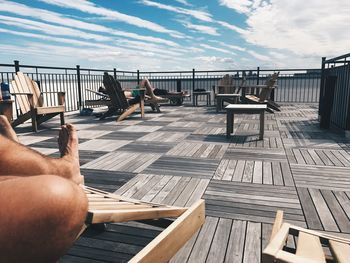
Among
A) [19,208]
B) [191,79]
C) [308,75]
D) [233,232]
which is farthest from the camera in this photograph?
[191,79]

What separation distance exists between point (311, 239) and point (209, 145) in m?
3.33

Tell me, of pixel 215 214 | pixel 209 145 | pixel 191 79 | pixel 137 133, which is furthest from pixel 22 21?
pixel 215 214

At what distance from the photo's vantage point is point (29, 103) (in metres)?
6.14

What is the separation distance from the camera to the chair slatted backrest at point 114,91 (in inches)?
287

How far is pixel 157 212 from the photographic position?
1.66 metres

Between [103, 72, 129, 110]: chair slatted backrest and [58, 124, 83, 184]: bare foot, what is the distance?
19.6 ft

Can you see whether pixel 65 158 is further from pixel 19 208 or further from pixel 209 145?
pixel 209 145

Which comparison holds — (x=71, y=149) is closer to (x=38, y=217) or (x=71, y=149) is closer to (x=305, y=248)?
(x=38, y=217)

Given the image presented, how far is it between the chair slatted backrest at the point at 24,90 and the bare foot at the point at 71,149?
5202 mm

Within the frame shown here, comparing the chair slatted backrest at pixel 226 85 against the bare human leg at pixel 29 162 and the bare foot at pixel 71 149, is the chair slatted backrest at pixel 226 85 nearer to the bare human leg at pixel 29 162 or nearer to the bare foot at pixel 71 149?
the bare foot at pixel 71 149

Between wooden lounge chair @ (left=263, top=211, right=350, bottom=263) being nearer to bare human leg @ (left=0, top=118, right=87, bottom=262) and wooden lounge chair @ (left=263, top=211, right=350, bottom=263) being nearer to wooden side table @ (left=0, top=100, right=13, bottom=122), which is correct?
bare human leg @ (left=0, top=118, right=87, bottom=262)

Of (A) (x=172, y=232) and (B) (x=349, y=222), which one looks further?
(B) (x=349, y=222)

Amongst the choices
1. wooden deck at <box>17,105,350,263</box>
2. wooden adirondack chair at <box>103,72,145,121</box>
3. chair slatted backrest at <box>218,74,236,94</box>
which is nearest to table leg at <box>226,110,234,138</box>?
wooden deck at <box>17,105,350,263</box>

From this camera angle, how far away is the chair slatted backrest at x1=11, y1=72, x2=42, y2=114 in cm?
612
